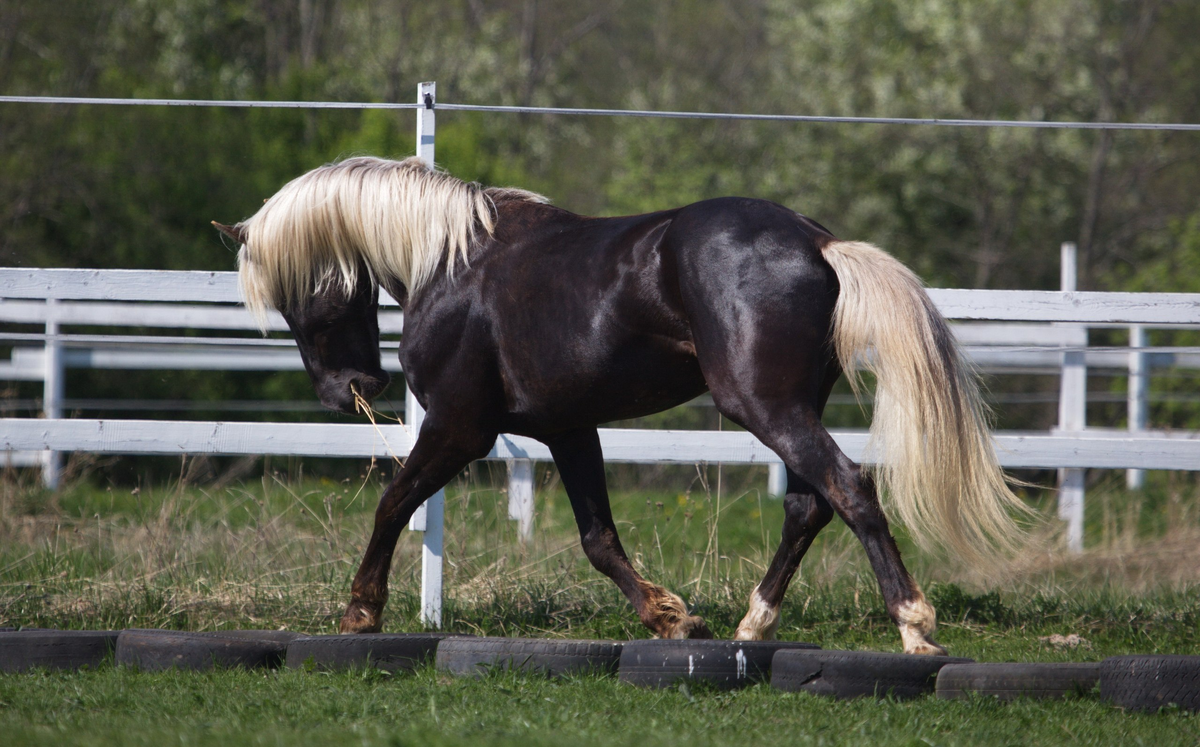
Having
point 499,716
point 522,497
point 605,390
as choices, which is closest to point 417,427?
point 522,497

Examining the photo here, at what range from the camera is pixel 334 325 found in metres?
4.26

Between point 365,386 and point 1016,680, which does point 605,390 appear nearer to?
point 365,386

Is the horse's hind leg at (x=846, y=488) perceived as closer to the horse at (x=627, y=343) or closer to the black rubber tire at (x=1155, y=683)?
the horse at (x=627, y=343)

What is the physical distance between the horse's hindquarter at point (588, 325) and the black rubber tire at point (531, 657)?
2.62 feet

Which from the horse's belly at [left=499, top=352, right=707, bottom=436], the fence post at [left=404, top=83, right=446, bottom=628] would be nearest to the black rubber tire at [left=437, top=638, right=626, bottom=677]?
the horse's belly at [left=499, top=352, right=707, bottom=436]

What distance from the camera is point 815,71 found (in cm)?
1964

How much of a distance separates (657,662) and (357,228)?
1941 millimetres

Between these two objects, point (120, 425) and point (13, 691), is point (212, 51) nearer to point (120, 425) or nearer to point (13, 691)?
point (120, 425)

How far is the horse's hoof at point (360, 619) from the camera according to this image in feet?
13.1

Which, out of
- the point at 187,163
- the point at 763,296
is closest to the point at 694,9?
the point at 187,163

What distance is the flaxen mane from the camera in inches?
159

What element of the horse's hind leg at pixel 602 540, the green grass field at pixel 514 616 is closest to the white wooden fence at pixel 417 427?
the green grass field at pixel 514 616

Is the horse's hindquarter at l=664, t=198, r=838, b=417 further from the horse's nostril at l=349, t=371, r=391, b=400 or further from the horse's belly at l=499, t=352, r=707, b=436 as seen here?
the horse's nostril at l=349, t=371, r=391, b=400

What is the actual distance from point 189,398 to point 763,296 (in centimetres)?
1106
